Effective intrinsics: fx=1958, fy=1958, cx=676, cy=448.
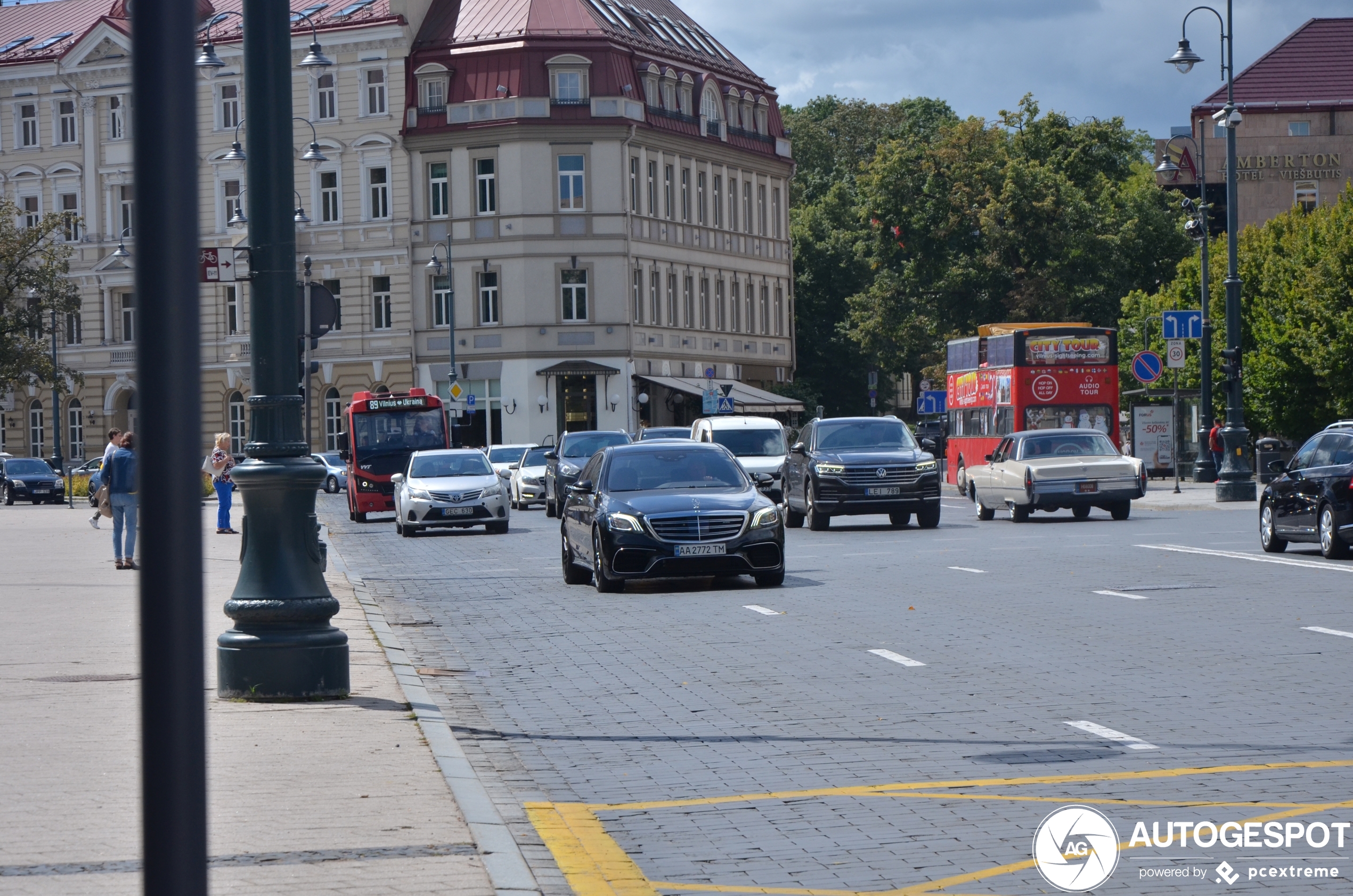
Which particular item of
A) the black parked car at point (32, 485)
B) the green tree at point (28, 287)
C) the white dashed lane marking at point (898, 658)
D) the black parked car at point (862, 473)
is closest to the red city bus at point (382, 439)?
the black parked car at point (862, 473)

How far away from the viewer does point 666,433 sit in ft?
140

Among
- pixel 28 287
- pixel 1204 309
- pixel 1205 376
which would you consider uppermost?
pixel 28 287

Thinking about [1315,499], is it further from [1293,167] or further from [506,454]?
[1293,167]

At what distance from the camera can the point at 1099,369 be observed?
43938 millimetres

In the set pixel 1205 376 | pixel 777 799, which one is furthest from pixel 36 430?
pixel 777 799

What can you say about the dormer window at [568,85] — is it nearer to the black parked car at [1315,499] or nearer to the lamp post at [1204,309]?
the lamp post at [1204,309]

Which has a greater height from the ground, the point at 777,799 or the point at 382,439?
the point at 382,439

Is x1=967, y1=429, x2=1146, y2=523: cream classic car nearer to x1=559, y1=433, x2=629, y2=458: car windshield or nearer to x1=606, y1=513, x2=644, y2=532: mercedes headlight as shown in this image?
x1=559, y1=433, x2=629, y2=458: car windshield

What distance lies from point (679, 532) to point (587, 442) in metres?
23.4

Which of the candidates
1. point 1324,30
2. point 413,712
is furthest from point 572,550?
point 1324,30

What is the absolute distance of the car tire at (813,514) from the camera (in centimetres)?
3112

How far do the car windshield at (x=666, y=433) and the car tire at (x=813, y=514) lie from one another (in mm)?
10075

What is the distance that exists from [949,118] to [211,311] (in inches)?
1454

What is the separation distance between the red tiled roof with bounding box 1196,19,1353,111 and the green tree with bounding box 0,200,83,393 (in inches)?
2050
